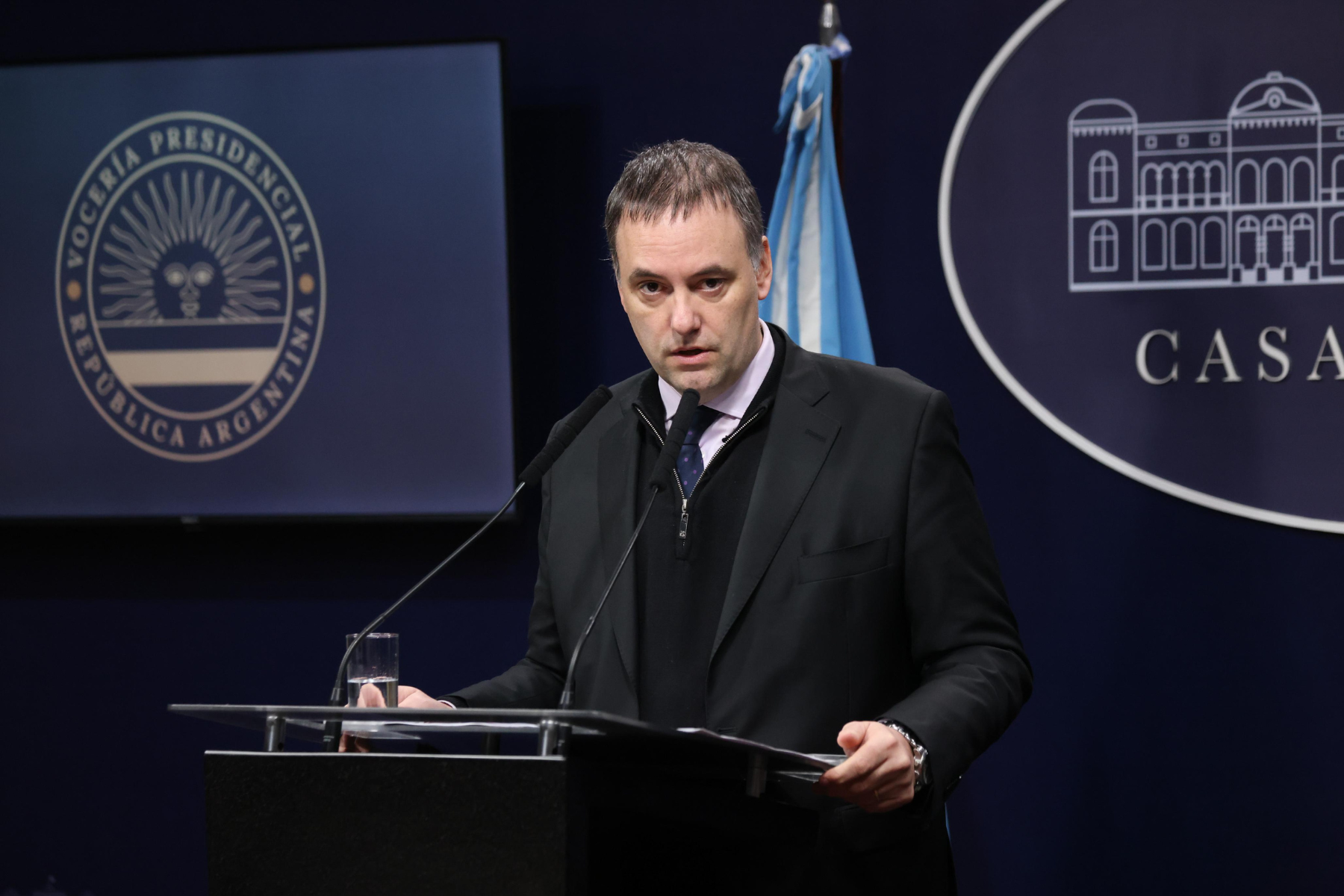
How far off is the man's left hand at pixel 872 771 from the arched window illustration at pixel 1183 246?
181 centimetres

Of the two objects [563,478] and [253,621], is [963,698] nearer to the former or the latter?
[563,478]

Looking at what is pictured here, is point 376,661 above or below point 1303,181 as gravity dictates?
below

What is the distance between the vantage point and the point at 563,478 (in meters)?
1.74

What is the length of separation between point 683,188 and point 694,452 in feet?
1.11

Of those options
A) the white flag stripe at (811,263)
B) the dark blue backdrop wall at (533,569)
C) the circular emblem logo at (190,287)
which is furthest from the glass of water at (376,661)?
the circular emblem logo at (190,287)

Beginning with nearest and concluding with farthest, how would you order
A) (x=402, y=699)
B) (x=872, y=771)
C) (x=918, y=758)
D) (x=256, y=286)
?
(x=872, y=771), (x=918, y=758), (x=402, y=699), (x=256, y=286)

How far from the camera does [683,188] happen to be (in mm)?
1531

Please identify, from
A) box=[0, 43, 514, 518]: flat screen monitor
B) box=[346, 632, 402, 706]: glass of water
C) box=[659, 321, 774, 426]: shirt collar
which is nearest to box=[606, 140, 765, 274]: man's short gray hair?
box=[659, 321, 774, 426]: shirt collar

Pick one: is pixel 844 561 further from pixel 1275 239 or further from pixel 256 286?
pixel 256 286

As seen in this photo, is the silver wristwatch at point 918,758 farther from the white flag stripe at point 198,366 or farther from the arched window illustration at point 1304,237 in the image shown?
the white flag stripe at point 198,366

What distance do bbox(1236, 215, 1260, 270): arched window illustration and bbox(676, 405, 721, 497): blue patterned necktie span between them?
1583 millimetres

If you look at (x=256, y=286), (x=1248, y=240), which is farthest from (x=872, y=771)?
(x=256, y=286)

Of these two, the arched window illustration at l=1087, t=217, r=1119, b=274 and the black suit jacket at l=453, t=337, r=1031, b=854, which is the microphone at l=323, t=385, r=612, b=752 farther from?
the arched window illustration at l=1087, t=217, r=1119, b=274

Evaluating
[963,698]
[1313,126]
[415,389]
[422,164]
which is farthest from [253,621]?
[1313,126]
